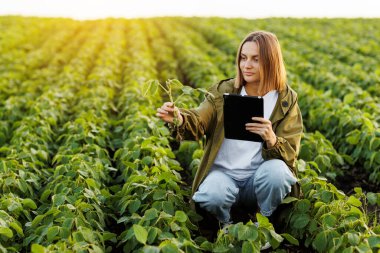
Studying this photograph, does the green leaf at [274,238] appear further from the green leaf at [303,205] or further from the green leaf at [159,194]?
the green leaf at [159,194]

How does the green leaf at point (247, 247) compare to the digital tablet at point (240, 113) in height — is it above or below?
below

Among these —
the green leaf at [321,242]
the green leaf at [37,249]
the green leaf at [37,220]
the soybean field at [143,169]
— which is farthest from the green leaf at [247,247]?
the green leaf at [37,220]

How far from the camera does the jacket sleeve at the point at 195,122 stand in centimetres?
331

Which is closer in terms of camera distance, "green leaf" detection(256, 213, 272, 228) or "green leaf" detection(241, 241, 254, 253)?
"green leaf" detection(241, 241, 254, 253)

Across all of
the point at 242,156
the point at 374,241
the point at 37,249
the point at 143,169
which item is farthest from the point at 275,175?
the point at 37,249

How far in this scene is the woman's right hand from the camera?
10.4 feet

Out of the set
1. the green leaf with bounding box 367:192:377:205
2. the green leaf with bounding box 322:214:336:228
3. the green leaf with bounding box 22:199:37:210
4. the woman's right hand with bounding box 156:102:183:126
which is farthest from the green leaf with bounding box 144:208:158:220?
the green leaf with bounding box 367:192:377:205

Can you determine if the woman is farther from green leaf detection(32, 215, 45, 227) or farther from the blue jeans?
green leaf detection(32, 215, 45, 227)

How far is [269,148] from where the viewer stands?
328cm

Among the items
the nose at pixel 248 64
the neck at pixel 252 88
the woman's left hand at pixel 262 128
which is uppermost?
the nose at pixel 248 64

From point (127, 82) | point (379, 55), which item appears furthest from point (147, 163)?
point (379, 55)

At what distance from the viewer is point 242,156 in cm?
353

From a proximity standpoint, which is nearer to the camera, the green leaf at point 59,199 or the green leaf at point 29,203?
the green leaf at point 59,199

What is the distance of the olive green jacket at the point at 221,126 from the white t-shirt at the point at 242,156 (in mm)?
65
